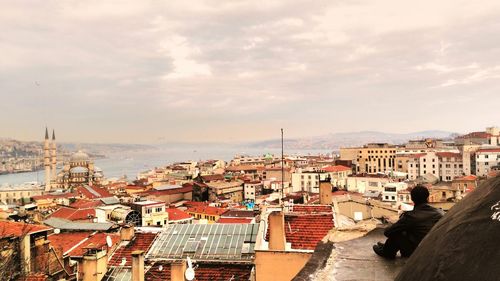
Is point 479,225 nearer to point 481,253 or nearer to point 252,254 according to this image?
point 481,253

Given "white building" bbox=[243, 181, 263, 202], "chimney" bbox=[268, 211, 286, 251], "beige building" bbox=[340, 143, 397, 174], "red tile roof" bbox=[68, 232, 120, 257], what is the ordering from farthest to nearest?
"beige building" bbox=[340, 143, 397, 174], "white building" bbox=[243, 181, 263, 202], "red tile roof" bbox=[68, 232, 120, 257], "chimney" bbox=[268, 211, 286, 251]

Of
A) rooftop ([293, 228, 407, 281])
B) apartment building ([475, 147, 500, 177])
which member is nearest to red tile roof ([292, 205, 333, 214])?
rooftop ([293, 228, 407, 281])

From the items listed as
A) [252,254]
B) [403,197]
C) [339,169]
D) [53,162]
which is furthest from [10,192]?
[252,254]

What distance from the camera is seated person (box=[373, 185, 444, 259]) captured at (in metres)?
3.14

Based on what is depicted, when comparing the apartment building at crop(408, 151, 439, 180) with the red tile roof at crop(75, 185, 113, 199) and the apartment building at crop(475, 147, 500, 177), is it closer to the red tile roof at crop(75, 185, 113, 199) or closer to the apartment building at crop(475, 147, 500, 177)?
the apartment building at crop(475, 147, 500, 177)

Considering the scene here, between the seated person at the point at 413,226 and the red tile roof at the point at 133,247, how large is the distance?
35.4ft

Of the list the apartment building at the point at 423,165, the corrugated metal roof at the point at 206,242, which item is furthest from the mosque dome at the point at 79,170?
the corrugated metal roof at the point at 206,242

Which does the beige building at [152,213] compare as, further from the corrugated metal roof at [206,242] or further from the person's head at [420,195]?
the person's head at [420,195]

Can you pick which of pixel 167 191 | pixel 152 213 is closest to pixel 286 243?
pixel 152 213

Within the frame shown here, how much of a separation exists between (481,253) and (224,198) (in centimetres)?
5689

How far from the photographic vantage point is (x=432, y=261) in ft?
5.43

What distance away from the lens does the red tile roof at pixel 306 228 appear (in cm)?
1121

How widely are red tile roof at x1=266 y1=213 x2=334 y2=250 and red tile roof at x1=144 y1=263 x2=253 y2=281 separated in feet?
4.15

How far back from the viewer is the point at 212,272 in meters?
12.1
